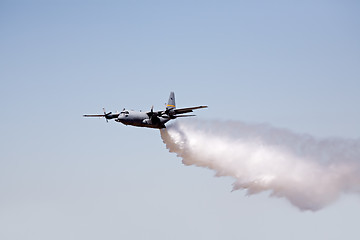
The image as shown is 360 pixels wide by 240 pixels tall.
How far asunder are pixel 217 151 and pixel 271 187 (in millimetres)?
9726

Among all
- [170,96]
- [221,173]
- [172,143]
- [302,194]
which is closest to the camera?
[302,194]

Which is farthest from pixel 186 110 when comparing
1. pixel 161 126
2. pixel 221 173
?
pixel 221 173

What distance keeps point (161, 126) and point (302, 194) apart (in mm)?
20615

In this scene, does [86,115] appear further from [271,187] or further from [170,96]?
[271,187]

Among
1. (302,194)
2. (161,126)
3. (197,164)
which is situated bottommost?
(302,194)

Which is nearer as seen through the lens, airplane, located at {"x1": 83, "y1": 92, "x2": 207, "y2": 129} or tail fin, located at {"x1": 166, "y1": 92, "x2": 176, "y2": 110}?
airplane, located at {"x1": 83, "y1": 92, "x2": 207, "y2": 129}

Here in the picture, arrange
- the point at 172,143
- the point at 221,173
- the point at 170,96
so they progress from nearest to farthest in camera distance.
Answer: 1. the point at 221,173
2. the point at 172,143
3. the point at 170,96

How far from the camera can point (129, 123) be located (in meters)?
65.5

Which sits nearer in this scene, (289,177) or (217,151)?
(289,177)

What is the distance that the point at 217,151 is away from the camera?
2670 inches

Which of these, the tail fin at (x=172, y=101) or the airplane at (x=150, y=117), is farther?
the tail fin at (x=172, y=101)

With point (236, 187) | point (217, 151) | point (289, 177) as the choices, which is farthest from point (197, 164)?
point (289, 177)

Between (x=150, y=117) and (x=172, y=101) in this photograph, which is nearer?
(x=150, y=117)

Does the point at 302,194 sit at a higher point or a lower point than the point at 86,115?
lower
